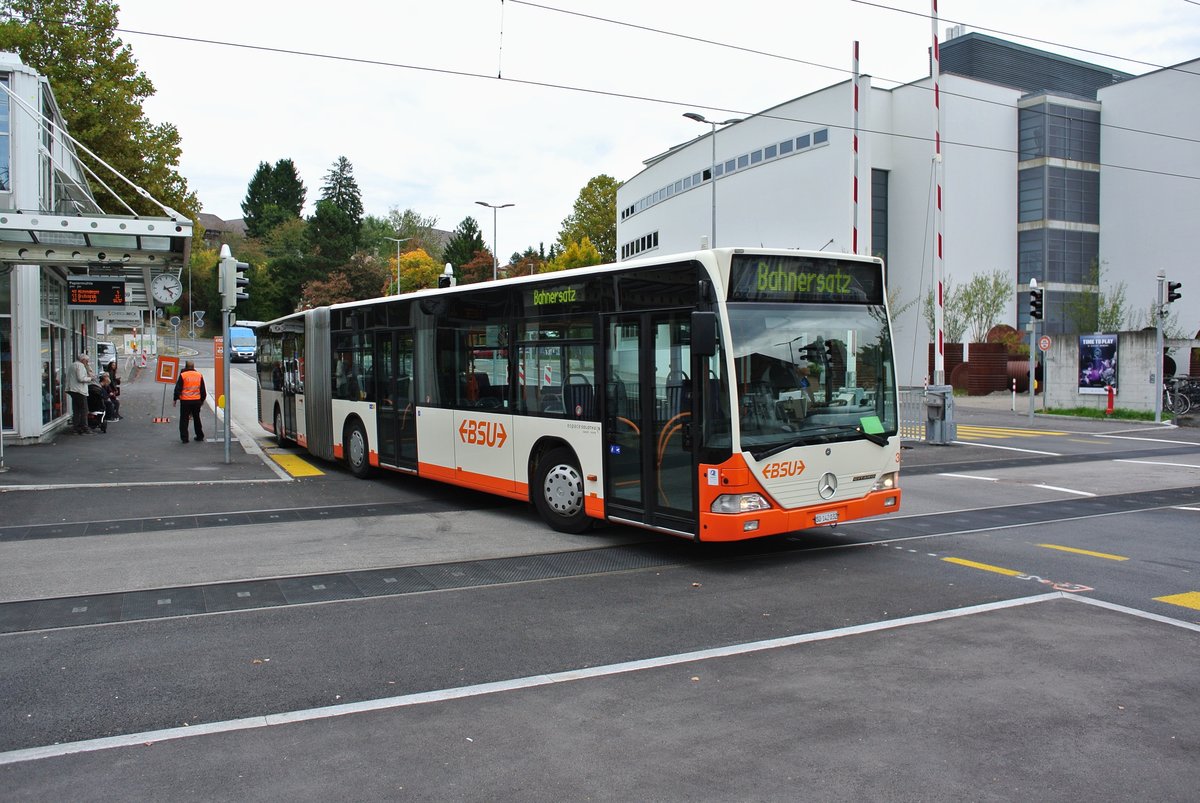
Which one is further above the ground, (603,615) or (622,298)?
(622,298)

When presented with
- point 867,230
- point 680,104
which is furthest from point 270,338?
point 867,230

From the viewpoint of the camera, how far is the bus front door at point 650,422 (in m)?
8.52

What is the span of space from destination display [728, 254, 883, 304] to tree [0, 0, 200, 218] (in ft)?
88.1

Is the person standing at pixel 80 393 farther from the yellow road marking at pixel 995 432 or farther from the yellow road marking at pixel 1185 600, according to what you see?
the yellow road marking at pixel 995 432

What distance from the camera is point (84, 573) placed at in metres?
8.41

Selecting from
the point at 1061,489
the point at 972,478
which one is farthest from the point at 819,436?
the point at 972,478

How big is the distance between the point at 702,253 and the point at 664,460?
6.49ft

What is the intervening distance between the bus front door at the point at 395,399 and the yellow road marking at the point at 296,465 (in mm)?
2177

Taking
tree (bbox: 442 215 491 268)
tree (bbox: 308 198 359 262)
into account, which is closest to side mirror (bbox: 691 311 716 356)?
tree (bbox: 308 198 359 262)

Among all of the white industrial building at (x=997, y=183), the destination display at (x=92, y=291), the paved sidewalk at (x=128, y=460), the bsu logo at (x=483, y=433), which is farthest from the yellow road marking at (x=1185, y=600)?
the white industrial building at (x=997, y=183)

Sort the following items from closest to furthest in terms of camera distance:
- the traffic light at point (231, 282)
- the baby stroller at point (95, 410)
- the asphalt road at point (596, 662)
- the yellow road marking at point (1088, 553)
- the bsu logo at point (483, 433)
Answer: the asphalt road at point (596, 662), the yellow road marking at point (1088, 553), the bsu logo at point (483, 433), the traffic light at point (231, 282), the baby stroller at point (95, 410)

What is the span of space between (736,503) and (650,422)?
49.0 inches

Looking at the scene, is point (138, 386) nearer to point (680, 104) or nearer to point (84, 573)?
point (680, 104)

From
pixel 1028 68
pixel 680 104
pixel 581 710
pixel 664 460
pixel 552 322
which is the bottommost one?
pixel 581 710
